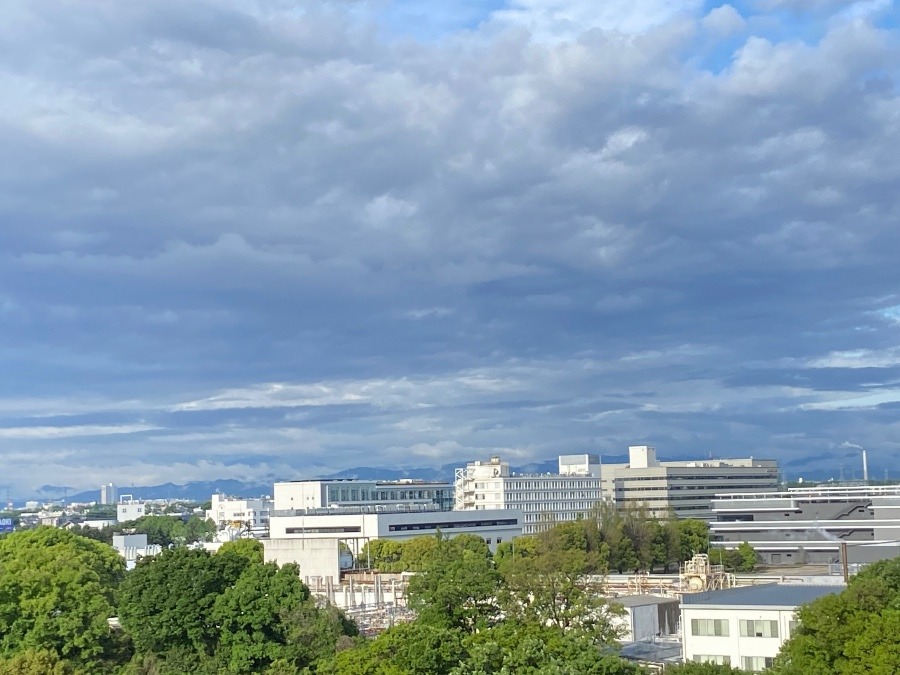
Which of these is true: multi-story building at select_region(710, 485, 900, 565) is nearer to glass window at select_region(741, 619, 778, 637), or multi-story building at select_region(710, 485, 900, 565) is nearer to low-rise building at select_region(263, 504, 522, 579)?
low-rise building at select_region(263, 504, 522, 579)

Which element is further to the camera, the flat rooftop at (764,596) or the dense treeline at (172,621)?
the dense treeline at (172,621)

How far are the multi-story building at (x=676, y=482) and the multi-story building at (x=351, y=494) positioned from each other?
81.4ft

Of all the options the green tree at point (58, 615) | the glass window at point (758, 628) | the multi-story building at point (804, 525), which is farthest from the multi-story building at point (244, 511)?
the glass window at point (758, 628)

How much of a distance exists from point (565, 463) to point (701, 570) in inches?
3590

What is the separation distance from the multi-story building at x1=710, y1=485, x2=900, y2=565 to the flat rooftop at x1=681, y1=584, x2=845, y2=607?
5868 cm

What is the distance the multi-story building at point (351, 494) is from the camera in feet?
431

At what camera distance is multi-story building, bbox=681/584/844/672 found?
37250 mm

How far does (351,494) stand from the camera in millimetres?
135000

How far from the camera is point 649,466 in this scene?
14700 cm

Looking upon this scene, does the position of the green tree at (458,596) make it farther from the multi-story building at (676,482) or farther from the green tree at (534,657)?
the multi-story building at (676,482)

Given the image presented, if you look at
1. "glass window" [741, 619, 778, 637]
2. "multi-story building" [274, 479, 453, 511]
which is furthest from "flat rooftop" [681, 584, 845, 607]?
"multi-story building" [274, 479, 453, 511]

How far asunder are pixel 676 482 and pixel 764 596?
10391 centimetres

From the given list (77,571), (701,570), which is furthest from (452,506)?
(77,571)

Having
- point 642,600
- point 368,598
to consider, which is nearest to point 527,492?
point 368,598
